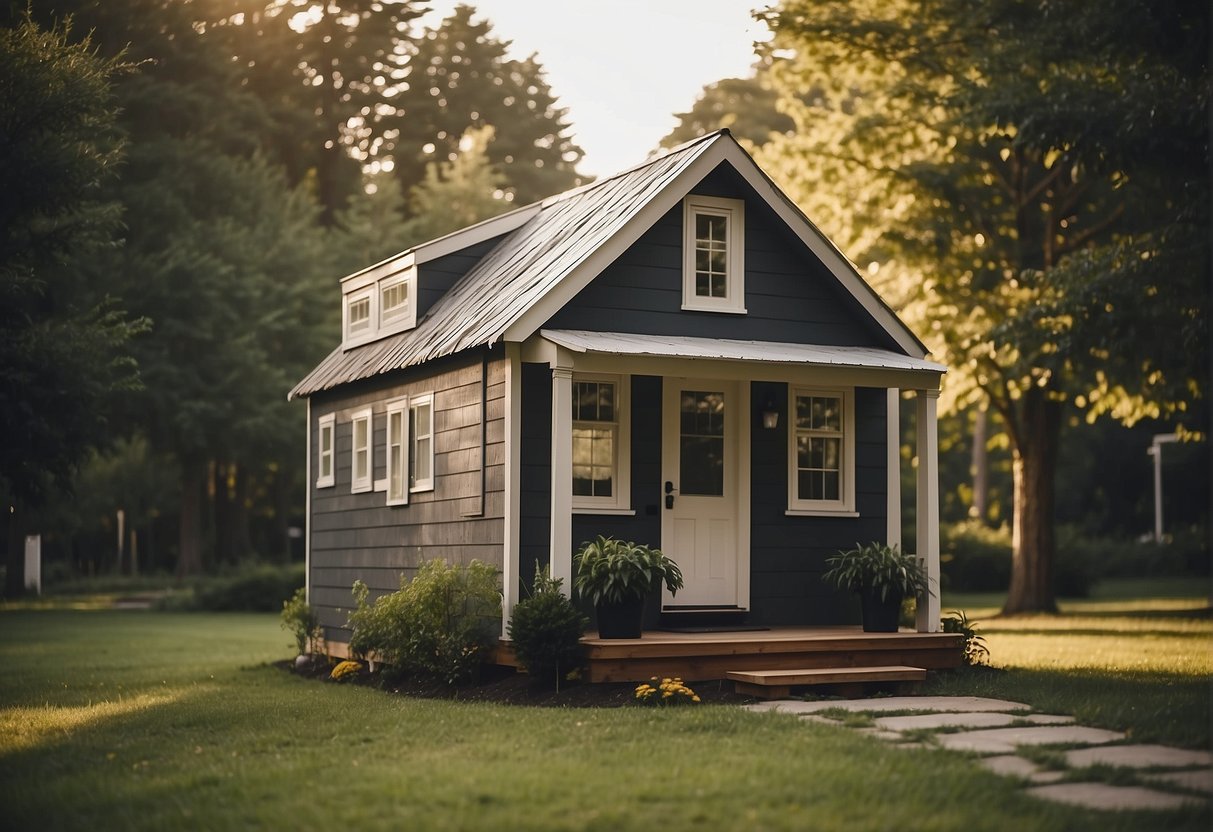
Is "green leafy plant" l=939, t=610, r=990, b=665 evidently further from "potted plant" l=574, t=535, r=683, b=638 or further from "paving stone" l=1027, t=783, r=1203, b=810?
"paving stone" l=1027, t=783, r=1203, b=810

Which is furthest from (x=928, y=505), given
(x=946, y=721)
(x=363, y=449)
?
(x=363, y=449)

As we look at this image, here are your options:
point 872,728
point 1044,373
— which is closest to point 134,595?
point 1044,373

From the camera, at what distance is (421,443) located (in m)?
16.3

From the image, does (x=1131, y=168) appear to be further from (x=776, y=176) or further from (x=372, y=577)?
(x=372, y=577)

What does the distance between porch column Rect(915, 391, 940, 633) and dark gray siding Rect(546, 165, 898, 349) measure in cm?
91

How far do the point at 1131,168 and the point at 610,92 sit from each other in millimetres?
7353

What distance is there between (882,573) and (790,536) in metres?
1.41

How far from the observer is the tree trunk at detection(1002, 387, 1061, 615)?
25000mm

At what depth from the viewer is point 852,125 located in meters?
24.3

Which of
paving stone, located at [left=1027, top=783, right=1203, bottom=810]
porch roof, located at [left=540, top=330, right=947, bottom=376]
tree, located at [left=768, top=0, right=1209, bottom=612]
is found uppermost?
tree, located at [left=768, top=0, right=1209, bottom=612]

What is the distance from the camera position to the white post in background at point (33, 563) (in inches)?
1519

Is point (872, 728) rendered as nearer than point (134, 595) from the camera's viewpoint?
Yes

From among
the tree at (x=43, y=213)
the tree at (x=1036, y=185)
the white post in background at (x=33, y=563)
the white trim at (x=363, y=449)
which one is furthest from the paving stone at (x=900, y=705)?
the white post in background at (x=33, y=563)

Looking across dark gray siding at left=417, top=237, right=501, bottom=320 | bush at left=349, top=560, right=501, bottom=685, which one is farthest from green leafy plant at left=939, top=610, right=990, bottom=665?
dark gray siding at left=417, top=237, right=501, bottom=320
